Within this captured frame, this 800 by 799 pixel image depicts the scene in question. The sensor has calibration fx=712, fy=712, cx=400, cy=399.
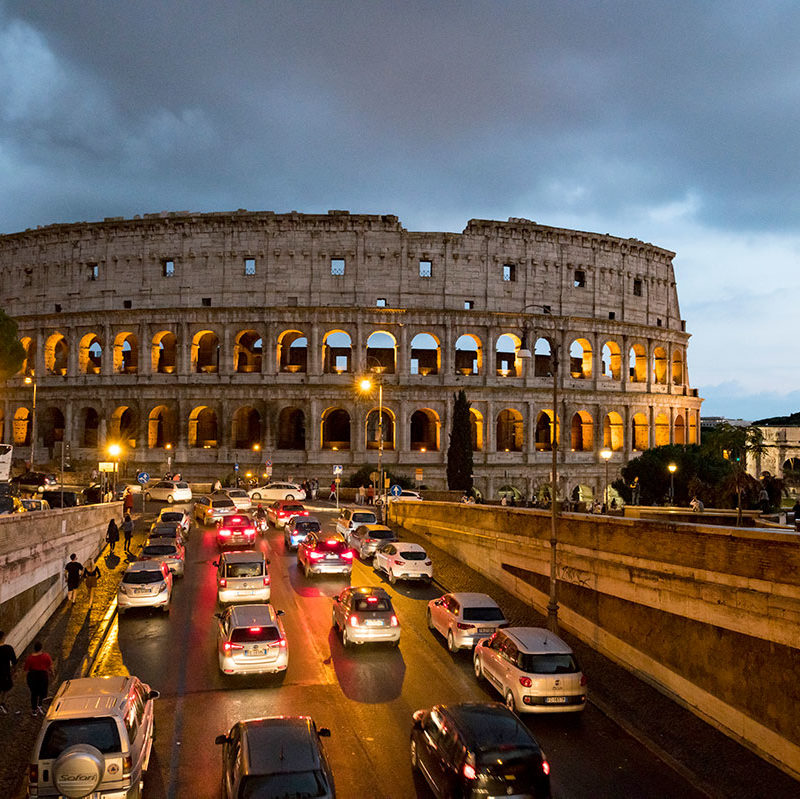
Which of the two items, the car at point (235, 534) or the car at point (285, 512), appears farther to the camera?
the car at point (285, 512)

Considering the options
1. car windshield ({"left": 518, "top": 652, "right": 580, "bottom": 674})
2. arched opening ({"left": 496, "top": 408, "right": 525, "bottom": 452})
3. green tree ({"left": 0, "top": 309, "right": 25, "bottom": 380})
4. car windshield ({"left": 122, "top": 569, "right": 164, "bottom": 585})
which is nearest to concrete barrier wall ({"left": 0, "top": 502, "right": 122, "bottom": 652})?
car windshield ({"left": 122, "top": 569, "right": 164, "bottom": 585})

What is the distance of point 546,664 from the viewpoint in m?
15.0

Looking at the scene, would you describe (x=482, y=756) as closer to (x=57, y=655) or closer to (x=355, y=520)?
(x=57, y=655)

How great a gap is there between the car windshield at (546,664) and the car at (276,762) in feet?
19.4

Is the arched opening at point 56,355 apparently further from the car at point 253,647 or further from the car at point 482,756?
the car at point 482,756

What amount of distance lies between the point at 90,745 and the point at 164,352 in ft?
208

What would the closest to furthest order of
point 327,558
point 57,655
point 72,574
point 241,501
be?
point 57,655
point 72,574
point 327,558
point 241,501

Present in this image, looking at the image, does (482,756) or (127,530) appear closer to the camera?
(482,756)

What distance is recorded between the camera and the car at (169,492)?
49.4 m

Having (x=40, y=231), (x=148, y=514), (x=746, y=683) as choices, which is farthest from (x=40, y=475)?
(x=746, y=683)

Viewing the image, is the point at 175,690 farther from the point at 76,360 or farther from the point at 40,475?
the point at 76,360

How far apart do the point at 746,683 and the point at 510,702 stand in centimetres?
475

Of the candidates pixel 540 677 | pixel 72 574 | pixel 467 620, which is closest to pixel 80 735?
pixel 540 677

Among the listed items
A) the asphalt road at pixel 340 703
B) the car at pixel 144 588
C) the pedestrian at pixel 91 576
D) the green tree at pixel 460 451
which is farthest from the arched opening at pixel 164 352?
the car at pixel 144 588
